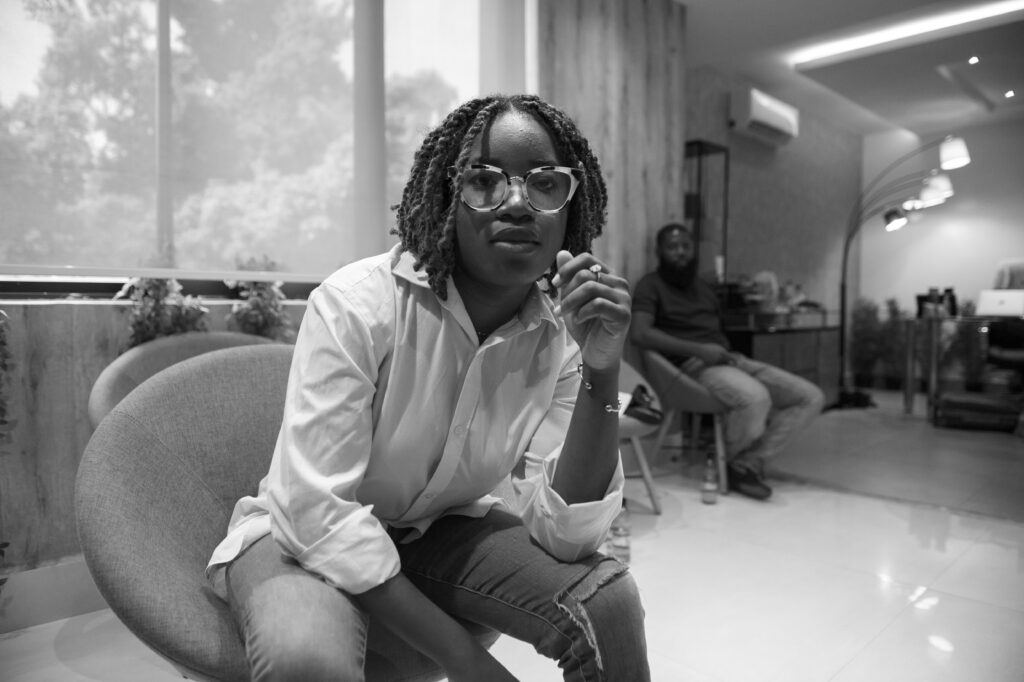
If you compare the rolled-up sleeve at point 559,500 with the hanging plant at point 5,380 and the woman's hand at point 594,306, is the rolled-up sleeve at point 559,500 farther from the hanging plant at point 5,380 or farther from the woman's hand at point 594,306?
the hanging plant at point 5,380

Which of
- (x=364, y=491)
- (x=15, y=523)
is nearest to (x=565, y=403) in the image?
(x=364, y=491)

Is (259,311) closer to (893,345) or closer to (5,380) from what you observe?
(5,380)

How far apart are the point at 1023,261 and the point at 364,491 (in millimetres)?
3437

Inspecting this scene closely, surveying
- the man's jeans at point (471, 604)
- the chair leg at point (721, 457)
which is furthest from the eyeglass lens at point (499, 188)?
the chair leg at point (721, 457)

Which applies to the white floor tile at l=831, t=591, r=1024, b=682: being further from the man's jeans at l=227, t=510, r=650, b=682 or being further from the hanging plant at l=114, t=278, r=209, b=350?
the hanging plant at l=114, t=278, r=209, b=350

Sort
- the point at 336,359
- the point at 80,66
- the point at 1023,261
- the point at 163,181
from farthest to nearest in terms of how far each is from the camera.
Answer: the point at 1023,261
the point at 163,181
the point at 80,66
the point at 336,359

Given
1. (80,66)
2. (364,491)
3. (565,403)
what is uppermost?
(80,66)

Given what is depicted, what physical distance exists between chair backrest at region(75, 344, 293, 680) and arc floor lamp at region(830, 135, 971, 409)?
10.9ft

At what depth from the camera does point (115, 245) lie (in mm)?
2336

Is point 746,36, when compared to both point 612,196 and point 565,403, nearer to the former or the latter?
point 612,196

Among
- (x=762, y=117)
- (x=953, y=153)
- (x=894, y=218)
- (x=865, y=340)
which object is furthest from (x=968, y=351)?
(x=762, y=117)

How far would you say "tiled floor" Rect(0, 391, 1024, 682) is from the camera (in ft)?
6.13

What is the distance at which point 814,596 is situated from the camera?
2342 mm

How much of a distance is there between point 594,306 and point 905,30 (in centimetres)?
386
